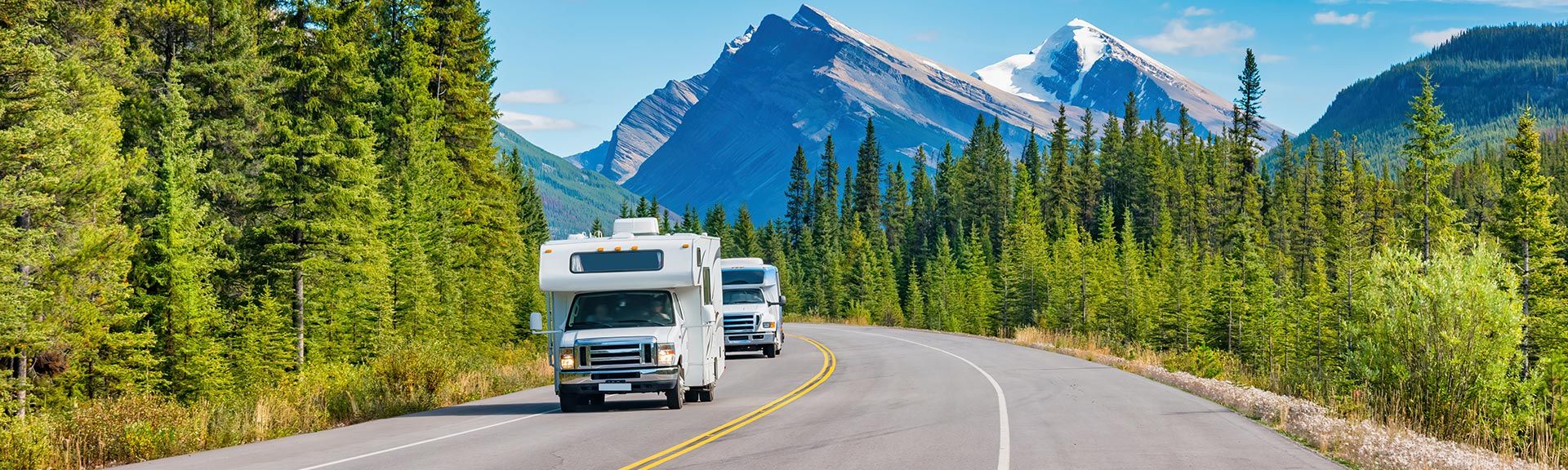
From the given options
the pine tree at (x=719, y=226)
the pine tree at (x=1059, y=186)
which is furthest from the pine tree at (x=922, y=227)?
the pine tree at (x=719, y=226)

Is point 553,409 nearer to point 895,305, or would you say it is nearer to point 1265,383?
point 1265,383

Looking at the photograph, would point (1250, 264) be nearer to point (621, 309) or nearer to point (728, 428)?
point (621, 309)

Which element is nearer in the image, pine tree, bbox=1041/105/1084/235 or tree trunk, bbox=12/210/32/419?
tree trunk, bbox=12/210/32/419

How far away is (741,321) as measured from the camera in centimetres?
3344

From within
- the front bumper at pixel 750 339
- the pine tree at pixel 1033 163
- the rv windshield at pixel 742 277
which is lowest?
the front bumper at pixel 750 339

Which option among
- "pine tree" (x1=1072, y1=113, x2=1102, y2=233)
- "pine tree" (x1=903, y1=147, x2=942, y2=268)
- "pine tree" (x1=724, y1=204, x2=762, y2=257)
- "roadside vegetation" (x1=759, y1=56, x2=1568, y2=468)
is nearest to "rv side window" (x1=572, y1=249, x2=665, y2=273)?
"roadside vegetation" (x1=759, y1=56, x2=1568, y2=468)

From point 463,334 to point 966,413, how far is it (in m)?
28.1

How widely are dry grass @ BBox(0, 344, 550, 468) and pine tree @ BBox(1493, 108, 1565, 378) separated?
43.7 meters

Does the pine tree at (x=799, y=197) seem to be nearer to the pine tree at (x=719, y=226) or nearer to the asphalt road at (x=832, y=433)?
the pine tree at (x=719, y=226)

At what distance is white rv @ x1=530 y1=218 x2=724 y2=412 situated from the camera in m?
17.9

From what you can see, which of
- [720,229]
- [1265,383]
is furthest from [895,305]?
[1265,383]

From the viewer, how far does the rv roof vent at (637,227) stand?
68.9 feet

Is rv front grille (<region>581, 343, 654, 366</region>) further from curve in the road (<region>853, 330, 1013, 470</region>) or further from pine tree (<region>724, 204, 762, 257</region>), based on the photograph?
pine tree (<region>724, 204, 762, 257</region>)

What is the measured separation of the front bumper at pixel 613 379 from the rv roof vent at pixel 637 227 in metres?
3.76
